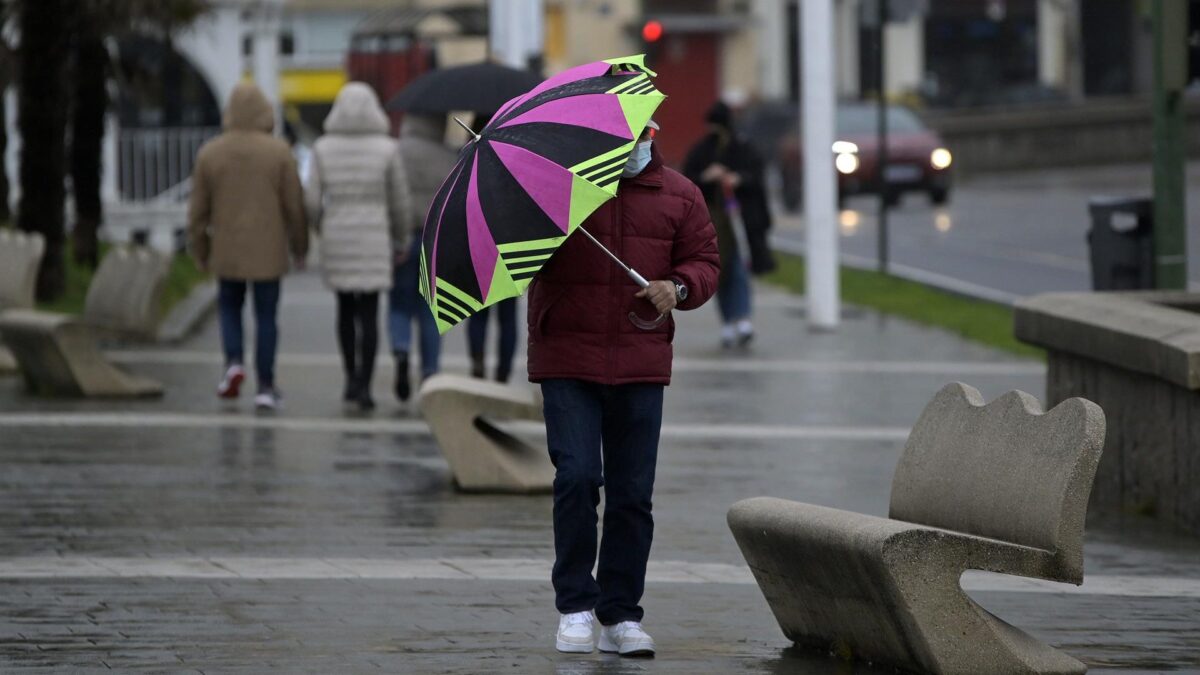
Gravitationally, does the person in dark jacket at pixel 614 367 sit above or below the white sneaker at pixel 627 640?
above

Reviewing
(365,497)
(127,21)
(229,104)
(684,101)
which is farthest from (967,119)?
(365,497)

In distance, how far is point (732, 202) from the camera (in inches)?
647

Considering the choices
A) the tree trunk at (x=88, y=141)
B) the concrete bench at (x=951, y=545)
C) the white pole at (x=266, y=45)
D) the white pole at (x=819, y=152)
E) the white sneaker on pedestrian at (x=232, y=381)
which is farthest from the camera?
the white pole at (x=266, y=45)

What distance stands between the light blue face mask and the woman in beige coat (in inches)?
246

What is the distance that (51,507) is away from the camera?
9.10 meters

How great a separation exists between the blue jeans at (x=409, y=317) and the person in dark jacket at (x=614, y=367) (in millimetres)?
6402

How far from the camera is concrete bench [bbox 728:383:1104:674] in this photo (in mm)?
5844

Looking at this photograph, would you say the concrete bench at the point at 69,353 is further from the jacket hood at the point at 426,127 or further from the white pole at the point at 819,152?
the white pole at the point at 819,152

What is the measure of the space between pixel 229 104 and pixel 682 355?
4510 mm

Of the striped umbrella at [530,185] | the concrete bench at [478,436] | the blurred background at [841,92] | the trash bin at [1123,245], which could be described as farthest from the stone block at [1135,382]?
the striped umbrella at [530,185]

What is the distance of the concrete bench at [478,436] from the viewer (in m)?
9.77

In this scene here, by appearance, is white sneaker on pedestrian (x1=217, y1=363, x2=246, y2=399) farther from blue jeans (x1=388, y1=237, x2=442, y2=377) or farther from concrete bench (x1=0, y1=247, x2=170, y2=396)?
blue jeans (x1=388, y1=237, x2=442, y2=377)

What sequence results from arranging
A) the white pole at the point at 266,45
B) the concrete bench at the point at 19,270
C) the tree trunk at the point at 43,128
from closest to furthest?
the concrete bench at the point at 19,270
the tree trunk at the point at 43,128
the white pole at the point at 266,45

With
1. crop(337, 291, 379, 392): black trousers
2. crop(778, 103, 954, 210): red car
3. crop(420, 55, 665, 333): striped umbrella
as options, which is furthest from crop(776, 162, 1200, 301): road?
crop(420, 55, 665, 333): striped umbrella
